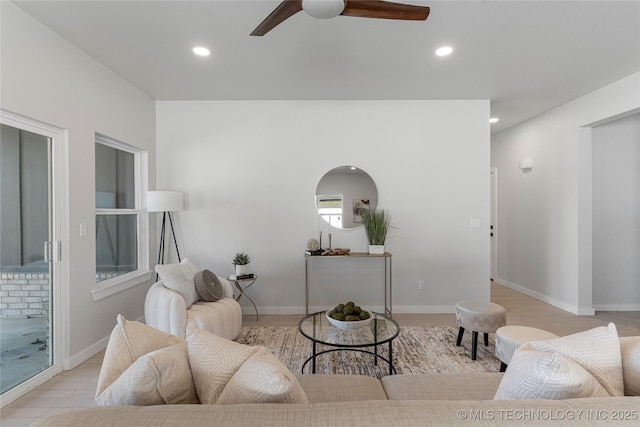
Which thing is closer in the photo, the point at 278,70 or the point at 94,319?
the point at 94,319

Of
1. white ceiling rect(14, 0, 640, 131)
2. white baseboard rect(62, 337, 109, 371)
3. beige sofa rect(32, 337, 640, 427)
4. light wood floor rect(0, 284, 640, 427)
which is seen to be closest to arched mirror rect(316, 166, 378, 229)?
white ceiling rect(14, 0, 640, 131)

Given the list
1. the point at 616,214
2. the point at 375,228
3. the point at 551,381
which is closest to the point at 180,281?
the point at 375,228

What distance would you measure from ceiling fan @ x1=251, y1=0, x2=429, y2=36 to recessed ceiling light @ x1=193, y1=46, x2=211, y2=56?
3.58 feet

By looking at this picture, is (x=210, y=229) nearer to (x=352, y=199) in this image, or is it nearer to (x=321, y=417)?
(x=352, y=199)

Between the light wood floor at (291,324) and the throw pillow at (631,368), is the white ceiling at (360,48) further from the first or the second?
the light wood floor at (291,324)

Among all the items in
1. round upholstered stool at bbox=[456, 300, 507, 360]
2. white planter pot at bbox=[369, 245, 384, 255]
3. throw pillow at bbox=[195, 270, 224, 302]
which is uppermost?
white planter pot at bbox=[369, 245, 384, 255]

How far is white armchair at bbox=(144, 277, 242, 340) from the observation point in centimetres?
252

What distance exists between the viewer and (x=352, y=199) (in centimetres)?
396

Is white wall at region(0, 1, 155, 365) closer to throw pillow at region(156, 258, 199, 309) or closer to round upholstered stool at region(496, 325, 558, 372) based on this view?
throw pillow at region(156, 258, 199, 309)

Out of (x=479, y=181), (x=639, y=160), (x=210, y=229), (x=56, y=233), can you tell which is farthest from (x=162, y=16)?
(x=639, y=160)

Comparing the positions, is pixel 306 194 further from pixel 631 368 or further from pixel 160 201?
pixel 631 368

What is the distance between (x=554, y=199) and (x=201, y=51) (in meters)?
4.57

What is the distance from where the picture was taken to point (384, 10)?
174 cm

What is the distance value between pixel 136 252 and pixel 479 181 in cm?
421
